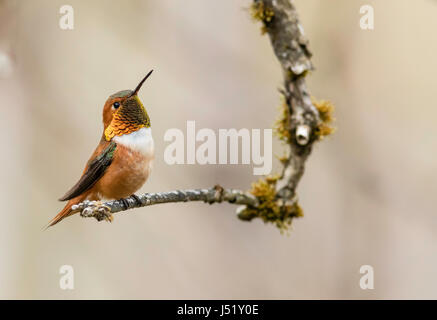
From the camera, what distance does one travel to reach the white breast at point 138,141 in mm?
1851

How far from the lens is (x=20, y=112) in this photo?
14.2ft

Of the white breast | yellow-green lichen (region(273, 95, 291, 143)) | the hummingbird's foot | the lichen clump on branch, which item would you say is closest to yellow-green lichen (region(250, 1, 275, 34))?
yellow-green lichen (region(273, 95, 291, 143))

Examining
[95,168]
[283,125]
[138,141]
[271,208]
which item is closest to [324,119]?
[283,125]

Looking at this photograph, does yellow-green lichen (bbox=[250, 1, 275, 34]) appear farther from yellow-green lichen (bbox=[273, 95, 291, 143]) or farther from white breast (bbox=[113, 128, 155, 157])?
white breast (bbox=[113, 128, 155, 157])

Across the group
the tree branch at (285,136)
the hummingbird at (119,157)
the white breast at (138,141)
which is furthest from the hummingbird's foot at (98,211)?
the white breast at (138,141)

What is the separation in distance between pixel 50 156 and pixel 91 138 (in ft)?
2.59

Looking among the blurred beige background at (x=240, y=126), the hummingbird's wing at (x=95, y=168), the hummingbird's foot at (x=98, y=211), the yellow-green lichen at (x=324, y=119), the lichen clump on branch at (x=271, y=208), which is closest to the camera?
the hummingbird's foot at (x=98, y=211)

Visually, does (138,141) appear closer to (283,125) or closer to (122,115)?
(122,115)

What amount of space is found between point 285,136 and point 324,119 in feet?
0.60

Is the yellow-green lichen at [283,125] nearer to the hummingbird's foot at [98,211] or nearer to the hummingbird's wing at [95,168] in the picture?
the hummingbird's wing at [95,168]

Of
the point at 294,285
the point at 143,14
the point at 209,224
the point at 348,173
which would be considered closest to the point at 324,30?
the point at 348,173

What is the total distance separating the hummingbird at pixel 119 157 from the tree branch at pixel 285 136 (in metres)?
0.08

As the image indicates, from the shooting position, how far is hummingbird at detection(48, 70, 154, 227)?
1.81 meters

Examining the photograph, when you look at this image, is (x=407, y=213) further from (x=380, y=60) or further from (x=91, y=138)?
(x=91, y=138)
